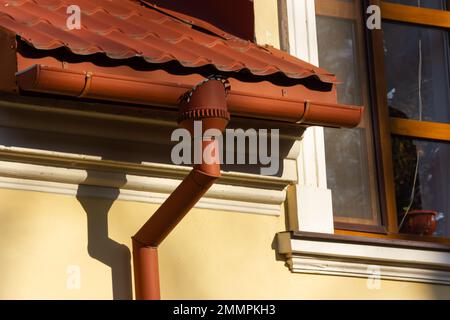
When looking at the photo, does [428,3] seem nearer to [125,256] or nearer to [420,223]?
[420,223]

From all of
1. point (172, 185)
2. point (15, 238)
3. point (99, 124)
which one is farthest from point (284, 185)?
point (15, 238)

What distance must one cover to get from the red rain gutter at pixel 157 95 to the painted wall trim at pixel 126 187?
458 millimetres

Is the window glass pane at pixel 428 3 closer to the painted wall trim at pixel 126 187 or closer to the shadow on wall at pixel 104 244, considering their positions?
the painted wall trim at pixel 126 187

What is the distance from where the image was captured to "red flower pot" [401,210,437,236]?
259 inches

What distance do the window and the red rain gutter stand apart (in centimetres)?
94

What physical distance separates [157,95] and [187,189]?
41 centimetres

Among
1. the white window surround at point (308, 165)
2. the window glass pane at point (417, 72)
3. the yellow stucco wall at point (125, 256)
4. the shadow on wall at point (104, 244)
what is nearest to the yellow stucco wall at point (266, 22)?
the white window surround at point (308, 165)

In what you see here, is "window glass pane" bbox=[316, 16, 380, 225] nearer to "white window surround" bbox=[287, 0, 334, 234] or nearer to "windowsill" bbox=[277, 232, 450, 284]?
"white window surround" bbox=[287, 0, 334, 234]

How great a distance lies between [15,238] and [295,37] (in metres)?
2.03

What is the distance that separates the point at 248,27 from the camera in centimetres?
629

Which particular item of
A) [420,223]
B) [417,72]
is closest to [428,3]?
[417,72]

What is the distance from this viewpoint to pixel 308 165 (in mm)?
6219

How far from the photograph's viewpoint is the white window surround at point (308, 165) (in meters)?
6.01

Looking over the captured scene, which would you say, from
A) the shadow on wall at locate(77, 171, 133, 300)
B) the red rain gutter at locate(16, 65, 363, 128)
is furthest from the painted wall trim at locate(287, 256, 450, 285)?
the shadow on wall at locate(77, 171, 133, 300)
